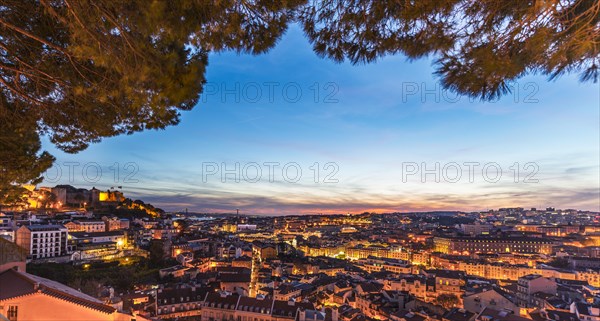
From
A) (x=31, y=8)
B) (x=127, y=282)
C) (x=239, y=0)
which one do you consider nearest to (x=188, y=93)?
(x=239, y=0)

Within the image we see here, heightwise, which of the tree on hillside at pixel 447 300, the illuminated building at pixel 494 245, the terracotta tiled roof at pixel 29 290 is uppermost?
the terracotta tiled roof at pixel 29 290

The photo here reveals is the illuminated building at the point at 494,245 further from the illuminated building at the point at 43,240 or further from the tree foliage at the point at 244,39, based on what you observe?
the tree foliage at the point at 244,39

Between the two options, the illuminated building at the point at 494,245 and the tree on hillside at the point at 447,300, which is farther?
the illuminated building at the point at 494,245

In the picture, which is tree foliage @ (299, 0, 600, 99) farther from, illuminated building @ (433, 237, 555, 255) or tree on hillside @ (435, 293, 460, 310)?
illuminated building @ (433, 237, 555, 255)

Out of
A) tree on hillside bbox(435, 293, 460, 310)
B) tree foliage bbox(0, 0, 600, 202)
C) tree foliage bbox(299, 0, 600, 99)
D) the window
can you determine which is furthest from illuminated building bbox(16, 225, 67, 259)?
tree foliage bbox(299, 0, 600, 99)

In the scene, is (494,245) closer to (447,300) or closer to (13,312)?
(447,300)

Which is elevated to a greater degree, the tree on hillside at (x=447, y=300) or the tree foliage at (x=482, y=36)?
the tree foliage at (x=482, y=36)

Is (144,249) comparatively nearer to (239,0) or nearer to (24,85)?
(24,85)

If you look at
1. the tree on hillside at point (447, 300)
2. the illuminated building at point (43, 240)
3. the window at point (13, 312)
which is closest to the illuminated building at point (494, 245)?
the tree on hillside at point (447, 300)

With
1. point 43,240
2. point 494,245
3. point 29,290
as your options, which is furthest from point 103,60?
point 494,245
